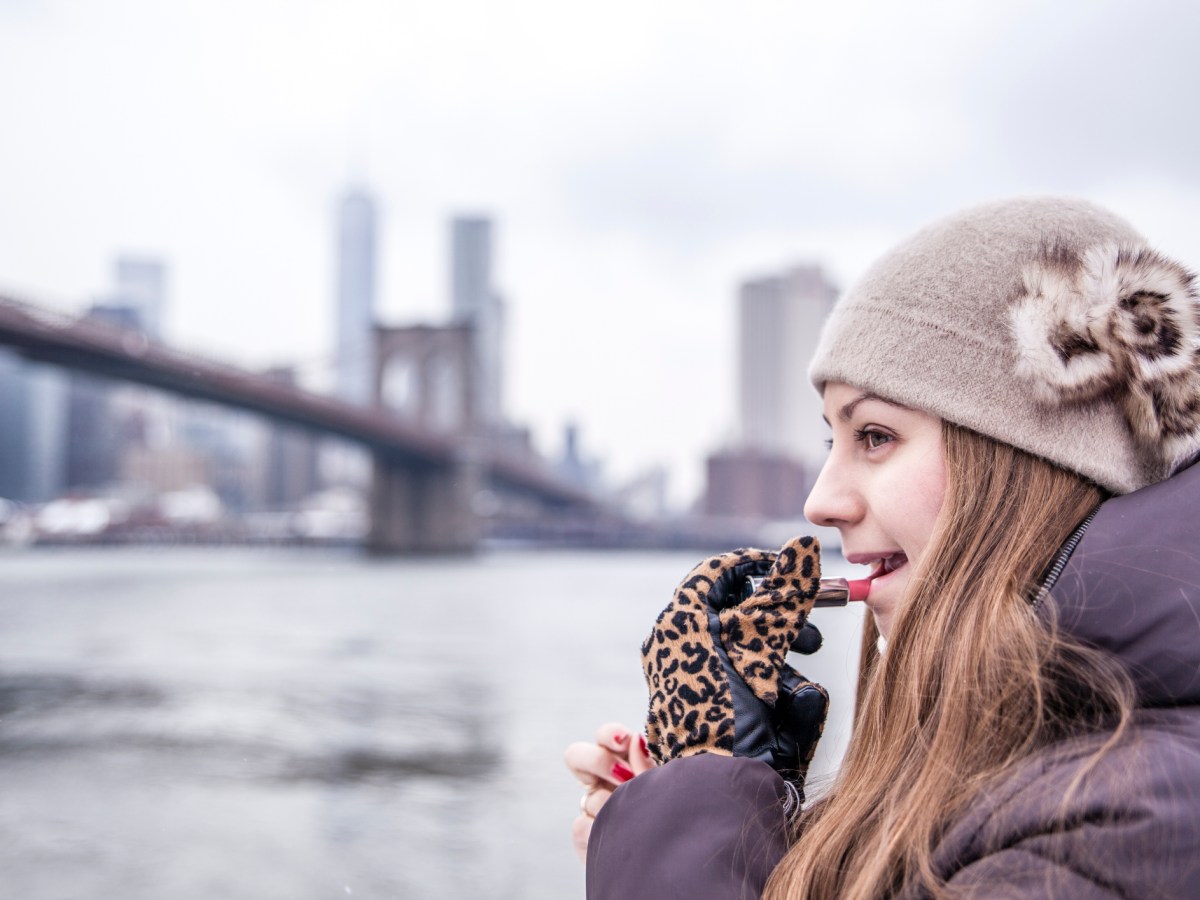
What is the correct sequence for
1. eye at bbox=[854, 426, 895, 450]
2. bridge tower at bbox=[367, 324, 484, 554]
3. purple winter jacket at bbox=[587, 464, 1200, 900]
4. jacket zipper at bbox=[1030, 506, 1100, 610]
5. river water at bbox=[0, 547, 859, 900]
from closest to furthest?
purple winter jacket at bbox=[587, 464, 1200, 900] < jacket zipper at bbox=[1030, 506, 1100, 610] < eye at bbox=[854, 426, 895, 450] < river water at bbox=[0, 547, 859, 900] < bridge tower at bbox=[367, 324, 484, 554]

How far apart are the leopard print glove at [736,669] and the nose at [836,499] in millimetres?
26

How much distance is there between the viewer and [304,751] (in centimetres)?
436

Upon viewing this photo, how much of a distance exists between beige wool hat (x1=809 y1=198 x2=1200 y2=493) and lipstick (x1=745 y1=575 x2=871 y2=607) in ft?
0.44

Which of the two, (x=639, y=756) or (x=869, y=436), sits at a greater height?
(x=869, y=436)

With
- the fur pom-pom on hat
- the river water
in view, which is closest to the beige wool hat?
the fur pom-pom on hat

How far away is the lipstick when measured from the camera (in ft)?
2.45

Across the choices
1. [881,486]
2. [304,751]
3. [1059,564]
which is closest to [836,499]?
[881,486]

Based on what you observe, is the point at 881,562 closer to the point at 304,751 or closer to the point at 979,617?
the point at 979,617

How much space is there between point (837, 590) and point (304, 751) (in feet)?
13.1

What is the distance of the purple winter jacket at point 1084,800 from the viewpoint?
50 centimetres

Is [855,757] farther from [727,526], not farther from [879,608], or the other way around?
[727,526]

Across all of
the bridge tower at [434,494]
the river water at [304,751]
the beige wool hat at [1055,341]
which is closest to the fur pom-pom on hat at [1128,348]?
the beige wool hat at [1055,341]

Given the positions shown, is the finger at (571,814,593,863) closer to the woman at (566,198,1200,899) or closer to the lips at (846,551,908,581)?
the woman at (566,198,1200,899)

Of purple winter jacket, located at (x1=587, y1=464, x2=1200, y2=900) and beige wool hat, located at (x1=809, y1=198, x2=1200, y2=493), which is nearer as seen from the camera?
purple winter jacket, located at (x1=587, y1=464, x2=1200, y2=900)
